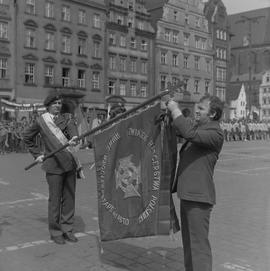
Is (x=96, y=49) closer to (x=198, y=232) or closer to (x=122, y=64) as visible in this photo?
(x=122, y=64)

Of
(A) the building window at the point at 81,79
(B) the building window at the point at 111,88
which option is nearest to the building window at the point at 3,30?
(A) the building window at the point at 81,79

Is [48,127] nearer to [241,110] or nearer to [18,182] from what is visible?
[18,182]

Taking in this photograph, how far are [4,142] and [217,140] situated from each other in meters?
20.1

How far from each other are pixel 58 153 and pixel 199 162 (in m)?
2.40

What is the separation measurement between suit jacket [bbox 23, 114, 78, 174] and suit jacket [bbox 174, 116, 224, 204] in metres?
2.19

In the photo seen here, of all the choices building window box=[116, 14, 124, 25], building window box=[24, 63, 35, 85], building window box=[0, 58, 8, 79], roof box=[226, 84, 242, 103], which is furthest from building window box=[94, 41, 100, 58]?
roof box=[226, 84, 242, 103]

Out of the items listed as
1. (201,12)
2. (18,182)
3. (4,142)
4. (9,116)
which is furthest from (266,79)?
(18,182)

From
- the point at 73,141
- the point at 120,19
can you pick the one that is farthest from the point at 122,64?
the point at 73,141

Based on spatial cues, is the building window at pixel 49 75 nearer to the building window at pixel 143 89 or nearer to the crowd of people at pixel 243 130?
the building window at pixel 143 89

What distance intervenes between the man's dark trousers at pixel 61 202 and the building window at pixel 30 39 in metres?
37.3

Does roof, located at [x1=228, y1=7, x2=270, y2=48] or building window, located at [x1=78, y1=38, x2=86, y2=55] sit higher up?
roof, located at [x1=228, y1=7, x2=270, y2=48]

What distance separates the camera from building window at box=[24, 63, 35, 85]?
42.0m

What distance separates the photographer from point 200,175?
4297 mm

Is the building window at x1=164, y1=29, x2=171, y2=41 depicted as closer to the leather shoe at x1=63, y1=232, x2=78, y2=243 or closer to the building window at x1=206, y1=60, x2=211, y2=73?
the building window at x1=206, y1=60, x2=211, y2=73
